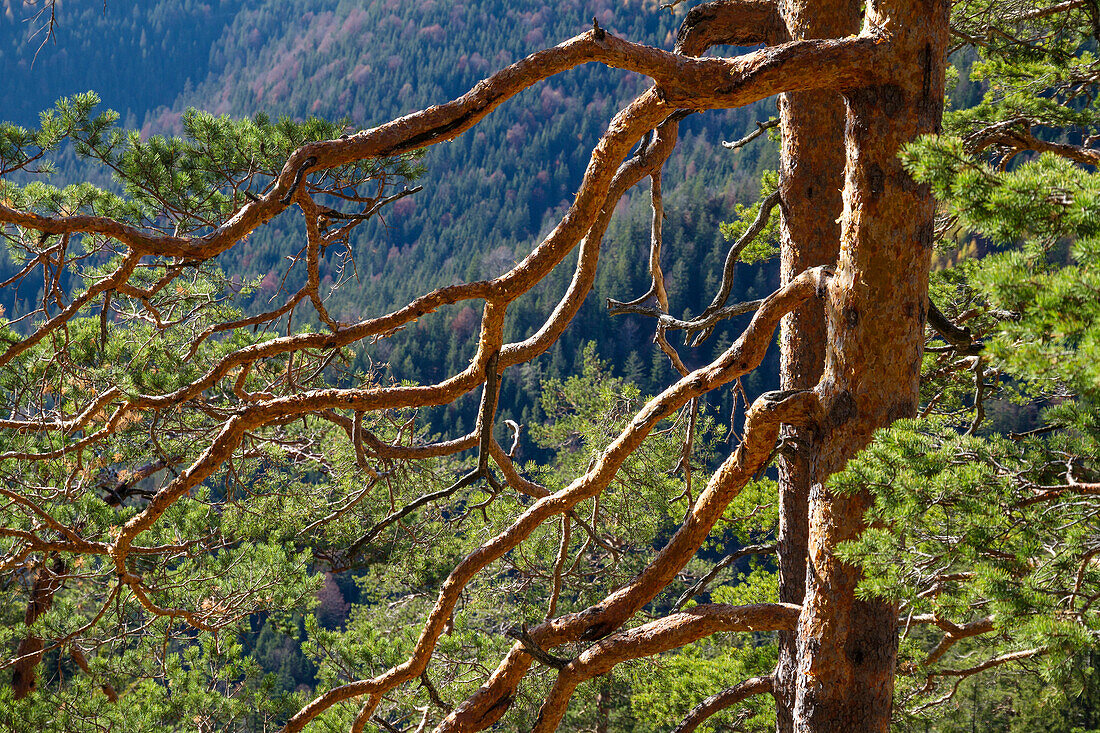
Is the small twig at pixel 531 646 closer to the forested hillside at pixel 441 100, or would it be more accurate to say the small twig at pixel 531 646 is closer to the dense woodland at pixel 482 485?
the dense woodland at pixel 482 485

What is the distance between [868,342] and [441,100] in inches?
3381

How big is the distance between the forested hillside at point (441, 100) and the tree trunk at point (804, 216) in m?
43.2

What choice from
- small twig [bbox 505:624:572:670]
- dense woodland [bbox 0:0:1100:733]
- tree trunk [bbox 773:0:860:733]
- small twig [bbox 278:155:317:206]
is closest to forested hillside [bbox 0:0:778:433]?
dense woodland [bbox 0:0:1100:733]

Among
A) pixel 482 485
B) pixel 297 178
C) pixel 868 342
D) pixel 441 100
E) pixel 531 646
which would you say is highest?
pixel 441 100

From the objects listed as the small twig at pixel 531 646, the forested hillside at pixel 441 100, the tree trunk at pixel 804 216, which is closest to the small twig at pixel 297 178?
the small twig at pixel 531 646

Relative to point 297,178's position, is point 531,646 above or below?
below

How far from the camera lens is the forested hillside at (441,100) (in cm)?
5572

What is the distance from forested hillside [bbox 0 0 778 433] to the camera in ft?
183

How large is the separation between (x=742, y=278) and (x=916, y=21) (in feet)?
201

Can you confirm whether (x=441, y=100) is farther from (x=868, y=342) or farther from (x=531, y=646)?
(x=868, y=342)

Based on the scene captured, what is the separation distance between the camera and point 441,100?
269ft

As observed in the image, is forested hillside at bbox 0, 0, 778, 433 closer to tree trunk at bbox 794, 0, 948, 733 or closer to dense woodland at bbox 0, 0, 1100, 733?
A: dense woodland at bbox 0, 0, 1100, 733

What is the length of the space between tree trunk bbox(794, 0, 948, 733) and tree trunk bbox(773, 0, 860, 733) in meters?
0.46

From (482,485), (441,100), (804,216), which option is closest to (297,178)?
(804,216)
